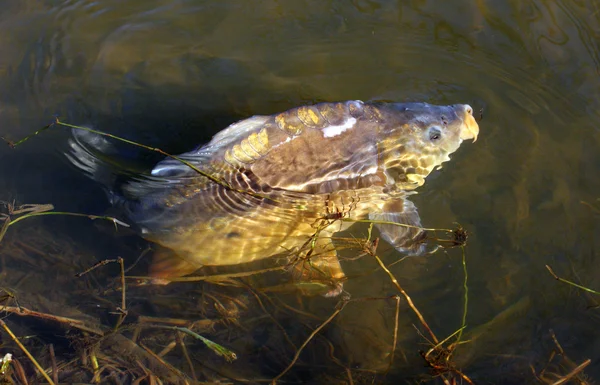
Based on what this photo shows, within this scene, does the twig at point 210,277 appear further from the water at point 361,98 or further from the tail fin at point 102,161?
the tail fin at point 102,161

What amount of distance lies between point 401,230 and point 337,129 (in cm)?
93

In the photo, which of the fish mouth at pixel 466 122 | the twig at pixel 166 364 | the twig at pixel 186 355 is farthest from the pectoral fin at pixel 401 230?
the twig at pixel 166 364

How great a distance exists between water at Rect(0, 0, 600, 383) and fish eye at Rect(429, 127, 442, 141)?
0.55 meters

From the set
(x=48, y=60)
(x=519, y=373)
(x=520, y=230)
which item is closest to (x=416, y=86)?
(x=520, y=230)

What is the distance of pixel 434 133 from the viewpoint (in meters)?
3.77

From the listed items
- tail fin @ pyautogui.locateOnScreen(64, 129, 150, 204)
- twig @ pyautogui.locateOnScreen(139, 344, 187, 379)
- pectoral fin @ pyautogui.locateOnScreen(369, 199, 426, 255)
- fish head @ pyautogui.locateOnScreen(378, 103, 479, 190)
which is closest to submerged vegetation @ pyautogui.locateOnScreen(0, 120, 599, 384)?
twig @ pyautogui.locateOnScreen(139, 344, 187, 379)

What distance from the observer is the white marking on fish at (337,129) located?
Answer: 349 centimetres

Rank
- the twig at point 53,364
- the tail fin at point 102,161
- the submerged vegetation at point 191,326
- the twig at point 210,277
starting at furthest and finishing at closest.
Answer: the tail fin at point 102,161
the twig at point 210,277
the submerged vegetation at point 191,326
the twig at point 53,364

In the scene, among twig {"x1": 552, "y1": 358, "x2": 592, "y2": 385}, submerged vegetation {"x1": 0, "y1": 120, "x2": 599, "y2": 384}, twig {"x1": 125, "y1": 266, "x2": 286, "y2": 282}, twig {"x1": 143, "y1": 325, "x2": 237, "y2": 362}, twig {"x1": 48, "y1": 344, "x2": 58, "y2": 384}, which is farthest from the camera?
twig {"x1": 125, "y1": 266, "x2": 286, "y2": 282}

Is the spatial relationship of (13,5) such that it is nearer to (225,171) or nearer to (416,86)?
(225,171)

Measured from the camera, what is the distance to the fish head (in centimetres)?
369

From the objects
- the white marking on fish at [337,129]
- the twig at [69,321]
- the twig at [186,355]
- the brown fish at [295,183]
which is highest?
the white marking on fish at [337,129]

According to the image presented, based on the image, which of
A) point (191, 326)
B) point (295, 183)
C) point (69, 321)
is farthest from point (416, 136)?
point (69, 321)

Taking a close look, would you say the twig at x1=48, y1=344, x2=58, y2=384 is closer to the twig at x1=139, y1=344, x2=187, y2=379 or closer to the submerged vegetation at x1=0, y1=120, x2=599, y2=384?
the submerged vegetation at x1=0, y1=120, x2=599, y2=384
